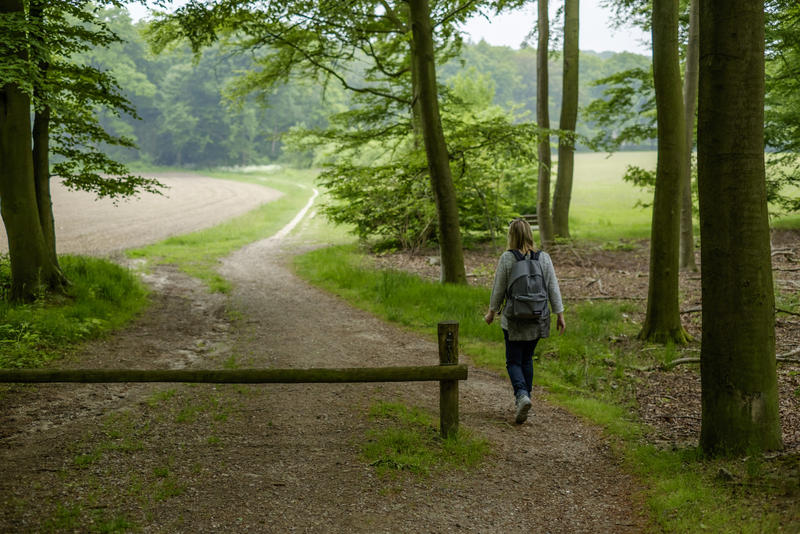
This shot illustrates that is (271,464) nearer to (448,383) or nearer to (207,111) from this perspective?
(448,383)

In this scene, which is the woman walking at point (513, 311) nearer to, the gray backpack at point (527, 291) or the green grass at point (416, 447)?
the gray backpack at point (527, 291)

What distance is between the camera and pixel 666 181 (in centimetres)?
870

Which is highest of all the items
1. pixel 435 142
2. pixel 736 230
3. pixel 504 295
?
pixel 435 142

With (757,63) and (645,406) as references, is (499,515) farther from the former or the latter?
(757,63)

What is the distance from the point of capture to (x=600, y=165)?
69562 mm

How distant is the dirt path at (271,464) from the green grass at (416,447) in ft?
0.42

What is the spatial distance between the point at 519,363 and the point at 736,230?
2.52 meters

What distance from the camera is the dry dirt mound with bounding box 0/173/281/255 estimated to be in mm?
20844

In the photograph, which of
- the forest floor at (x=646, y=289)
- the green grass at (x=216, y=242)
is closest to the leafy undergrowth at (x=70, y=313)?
the green grass at (x=216, y=242)

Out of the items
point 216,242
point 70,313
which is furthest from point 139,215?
point 70,313

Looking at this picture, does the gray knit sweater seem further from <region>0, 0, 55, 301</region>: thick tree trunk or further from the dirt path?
<region>0, 0, 55, 301</region>: thick tree trunk

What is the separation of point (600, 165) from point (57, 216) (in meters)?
58.1

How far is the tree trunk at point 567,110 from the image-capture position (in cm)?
1828

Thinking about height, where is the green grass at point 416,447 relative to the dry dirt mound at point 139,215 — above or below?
below
